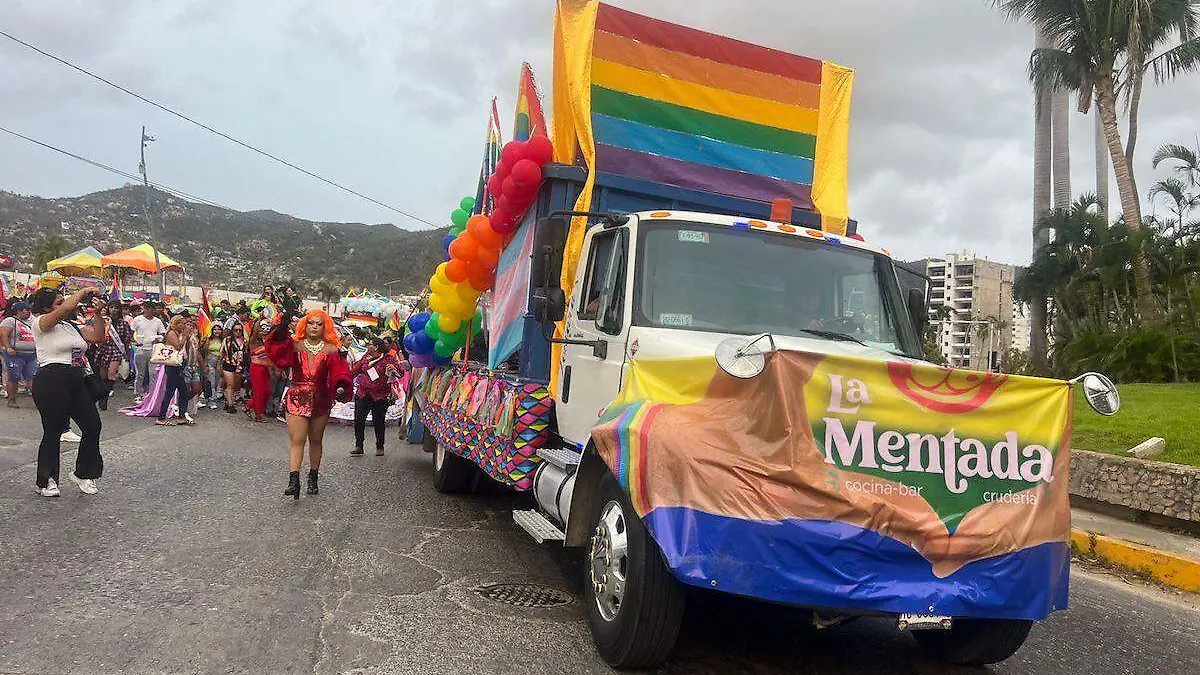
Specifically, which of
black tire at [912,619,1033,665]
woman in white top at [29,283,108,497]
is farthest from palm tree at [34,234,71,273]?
black tire at [912,619,1033,665]

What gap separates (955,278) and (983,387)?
574ft

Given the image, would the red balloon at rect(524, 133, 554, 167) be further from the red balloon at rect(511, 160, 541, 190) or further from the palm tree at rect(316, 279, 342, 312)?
the palm tree at rect(316, 279, 342, 312)

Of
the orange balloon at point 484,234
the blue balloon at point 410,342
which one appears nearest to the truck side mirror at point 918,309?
the orange balloon at point 484,234

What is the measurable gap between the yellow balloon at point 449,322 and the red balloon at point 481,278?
792mm

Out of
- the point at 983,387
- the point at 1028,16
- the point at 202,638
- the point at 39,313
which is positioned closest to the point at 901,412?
the point at 983,387

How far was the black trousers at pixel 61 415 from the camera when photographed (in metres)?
7.05

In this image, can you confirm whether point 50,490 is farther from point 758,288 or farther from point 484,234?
point 758,288

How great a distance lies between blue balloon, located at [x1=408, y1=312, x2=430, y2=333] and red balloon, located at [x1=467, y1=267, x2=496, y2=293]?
6.32 feet

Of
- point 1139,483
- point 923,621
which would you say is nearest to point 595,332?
point 923,621

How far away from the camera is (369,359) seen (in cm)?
1157

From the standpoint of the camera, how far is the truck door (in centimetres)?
494

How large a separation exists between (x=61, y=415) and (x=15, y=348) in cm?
791

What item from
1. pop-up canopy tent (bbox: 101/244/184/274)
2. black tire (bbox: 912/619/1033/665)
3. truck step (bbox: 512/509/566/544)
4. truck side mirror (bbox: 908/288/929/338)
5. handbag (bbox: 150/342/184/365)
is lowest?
black tire (bbox: 912/619/1033/665)

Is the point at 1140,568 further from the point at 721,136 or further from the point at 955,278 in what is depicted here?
the point at 955,278
